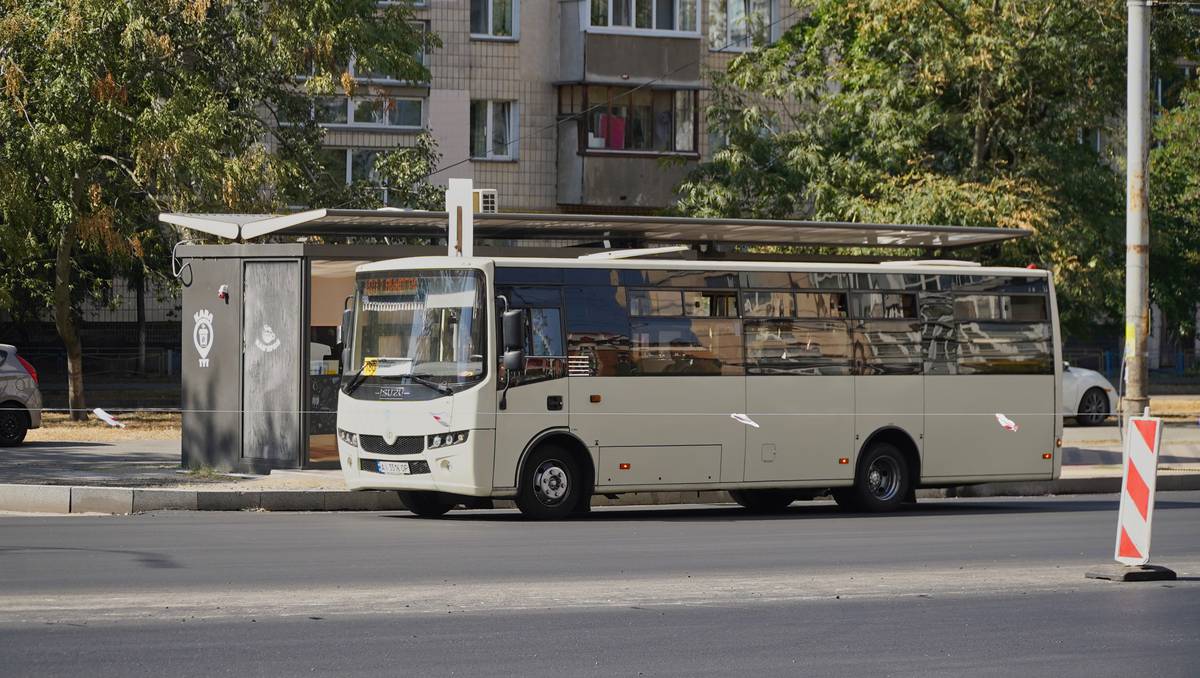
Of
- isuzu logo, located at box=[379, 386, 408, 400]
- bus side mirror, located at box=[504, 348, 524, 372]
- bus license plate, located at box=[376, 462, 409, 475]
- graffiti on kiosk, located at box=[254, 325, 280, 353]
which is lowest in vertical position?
bus license plate, located at box=[376, 462, 409, 475]

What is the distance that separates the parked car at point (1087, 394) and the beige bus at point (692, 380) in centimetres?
1640

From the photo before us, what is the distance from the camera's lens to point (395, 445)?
18.0 meters

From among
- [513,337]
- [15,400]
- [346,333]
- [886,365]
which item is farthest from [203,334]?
[886,365]

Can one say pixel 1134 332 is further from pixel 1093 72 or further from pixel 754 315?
pixel 1093 72

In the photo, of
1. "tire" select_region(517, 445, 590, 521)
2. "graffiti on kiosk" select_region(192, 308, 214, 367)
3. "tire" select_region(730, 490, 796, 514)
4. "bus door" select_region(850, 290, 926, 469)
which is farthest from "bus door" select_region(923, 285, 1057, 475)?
"graffiti on kiosk" select_region(192, 308, 214, 367)

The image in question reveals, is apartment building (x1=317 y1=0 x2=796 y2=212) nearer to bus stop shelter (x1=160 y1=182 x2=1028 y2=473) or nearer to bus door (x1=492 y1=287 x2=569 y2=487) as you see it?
bus stop shelter (x1=160 y1=182 x2=1028 y2=473)

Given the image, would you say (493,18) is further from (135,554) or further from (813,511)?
(135,554)

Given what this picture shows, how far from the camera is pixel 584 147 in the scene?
46.9 metres

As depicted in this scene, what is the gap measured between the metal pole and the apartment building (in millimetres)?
21456

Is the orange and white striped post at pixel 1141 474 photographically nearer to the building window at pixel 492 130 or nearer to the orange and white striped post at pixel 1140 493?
the orange and white striped post at pixel 1140 493

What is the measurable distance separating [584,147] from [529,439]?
2962cm

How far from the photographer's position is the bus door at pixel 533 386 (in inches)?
701

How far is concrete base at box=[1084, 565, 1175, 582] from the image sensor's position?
12.9 m

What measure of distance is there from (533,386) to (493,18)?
99.8 ft
